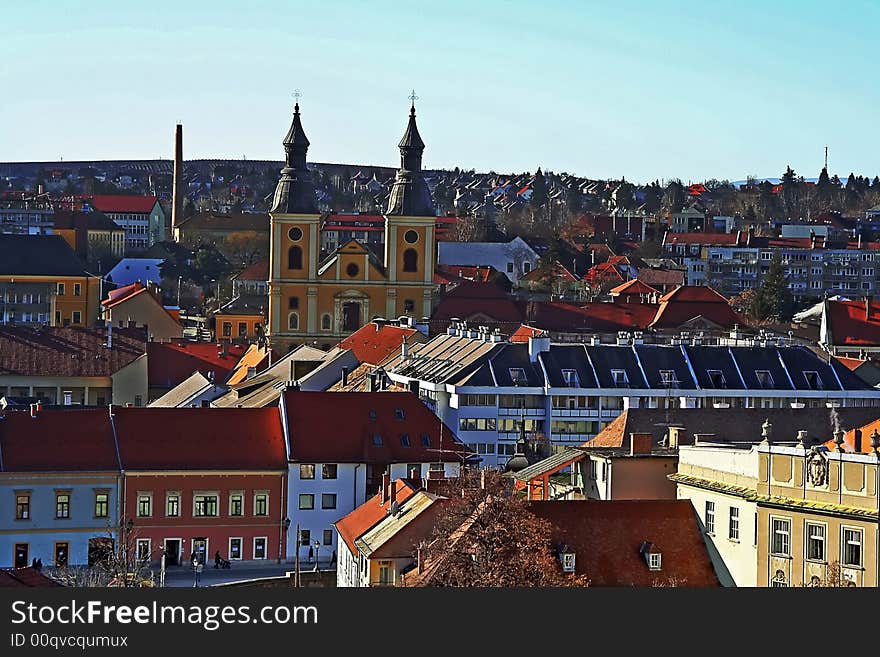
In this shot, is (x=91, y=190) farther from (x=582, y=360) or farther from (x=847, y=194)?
(x=582, y=360)

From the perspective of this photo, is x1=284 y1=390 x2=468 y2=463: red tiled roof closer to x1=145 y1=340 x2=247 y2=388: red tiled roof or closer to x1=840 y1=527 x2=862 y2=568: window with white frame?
x1=840 y1=527 x2=862 y2=568: window with white frame

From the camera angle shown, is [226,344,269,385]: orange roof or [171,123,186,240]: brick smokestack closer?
[226,344,269,385]: orange roof

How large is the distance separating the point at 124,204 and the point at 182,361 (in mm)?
83308

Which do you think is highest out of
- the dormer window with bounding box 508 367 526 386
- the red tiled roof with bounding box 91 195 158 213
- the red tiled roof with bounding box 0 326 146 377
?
the red tiled roof with bounding box 91 195 158 213

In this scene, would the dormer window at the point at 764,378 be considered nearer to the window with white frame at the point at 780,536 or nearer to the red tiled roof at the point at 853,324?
the red tiled roof at the point at 853,324

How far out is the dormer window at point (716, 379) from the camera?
57.4 metres

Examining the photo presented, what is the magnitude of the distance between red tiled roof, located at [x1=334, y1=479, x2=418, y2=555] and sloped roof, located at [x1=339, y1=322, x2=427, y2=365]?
82.2 ft

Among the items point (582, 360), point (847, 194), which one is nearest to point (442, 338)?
point (582, 360)

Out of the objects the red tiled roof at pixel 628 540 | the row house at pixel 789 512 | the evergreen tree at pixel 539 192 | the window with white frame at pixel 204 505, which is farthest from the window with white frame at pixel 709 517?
the evergreen tree at pixel 539 192

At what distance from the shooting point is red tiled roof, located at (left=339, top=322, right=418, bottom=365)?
67000 millimetres

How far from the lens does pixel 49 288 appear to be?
318 feet

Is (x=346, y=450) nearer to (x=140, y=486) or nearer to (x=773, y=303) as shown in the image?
(x=140, y=486)

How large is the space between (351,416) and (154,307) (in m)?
42.4

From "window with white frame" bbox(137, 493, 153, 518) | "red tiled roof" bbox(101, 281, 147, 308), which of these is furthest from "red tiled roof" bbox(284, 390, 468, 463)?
"red tiled roof" bbox(101, 281, 147, 308)
